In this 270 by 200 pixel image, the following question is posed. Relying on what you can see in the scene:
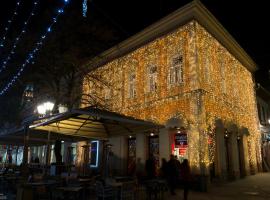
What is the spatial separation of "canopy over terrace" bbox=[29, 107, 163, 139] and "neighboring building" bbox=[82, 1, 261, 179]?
152 inches

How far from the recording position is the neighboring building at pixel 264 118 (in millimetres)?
25362

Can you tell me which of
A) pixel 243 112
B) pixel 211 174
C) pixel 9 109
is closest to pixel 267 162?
pixel 243 112

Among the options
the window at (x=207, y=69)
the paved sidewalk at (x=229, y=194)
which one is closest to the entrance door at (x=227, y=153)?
the paved sidewalk at (x=229, y=194)

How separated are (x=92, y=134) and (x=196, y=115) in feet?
19.5

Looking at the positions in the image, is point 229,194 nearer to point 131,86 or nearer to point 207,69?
point 207,69

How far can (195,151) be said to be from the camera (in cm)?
1420

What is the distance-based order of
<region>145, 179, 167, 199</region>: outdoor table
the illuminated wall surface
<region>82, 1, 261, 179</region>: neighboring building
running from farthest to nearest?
1. <region>82, 1, 261, 179</region>: neighboring building
2. the illuminated wall surface
3. <region>145, 179, 167, 199</region>: outdoor table

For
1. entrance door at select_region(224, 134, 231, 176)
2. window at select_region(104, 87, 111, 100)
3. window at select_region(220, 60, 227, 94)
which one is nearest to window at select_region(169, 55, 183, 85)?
window at select_region(220, 60, 227, 94)

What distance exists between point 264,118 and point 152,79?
18680 millimetres

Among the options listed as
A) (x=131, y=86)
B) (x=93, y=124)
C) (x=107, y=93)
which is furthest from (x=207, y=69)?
(x=107, y=93)

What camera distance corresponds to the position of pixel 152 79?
1820 cm

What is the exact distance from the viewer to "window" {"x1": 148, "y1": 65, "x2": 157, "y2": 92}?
17.9m

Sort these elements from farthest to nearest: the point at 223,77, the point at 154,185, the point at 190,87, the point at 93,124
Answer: the point at 223,77
the point at 190,87
the point at 93,124
the point at 154,185

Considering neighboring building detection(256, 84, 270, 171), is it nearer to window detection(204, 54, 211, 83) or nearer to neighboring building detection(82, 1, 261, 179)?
neighboring building detection(82, 1, 261, 179)
